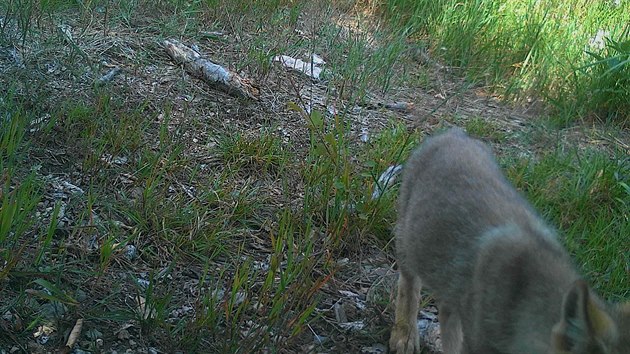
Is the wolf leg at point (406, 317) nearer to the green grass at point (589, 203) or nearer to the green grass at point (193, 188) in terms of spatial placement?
the green grass at point (193, 188)

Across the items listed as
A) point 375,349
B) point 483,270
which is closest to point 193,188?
point 375,349

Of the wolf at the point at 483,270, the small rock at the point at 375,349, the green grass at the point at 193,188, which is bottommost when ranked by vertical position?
the small rock at the point at 375,349

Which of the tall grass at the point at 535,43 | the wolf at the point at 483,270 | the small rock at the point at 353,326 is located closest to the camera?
the wolf at the point at 483,270

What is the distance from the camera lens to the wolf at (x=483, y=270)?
2.62 meters

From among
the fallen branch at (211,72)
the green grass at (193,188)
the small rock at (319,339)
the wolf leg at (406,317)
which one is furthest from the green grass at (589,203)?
the fallen branch at (211,72)

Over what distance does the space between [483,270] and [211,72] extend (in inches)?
127

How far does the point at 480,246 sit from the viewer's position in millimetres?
3377

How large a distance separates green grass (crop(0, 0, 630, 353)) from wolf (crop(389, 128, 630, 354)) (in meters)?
0.42

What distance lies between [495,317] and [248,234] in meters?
1.70

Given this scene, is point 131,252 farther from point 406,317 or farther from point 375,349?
point 406,317

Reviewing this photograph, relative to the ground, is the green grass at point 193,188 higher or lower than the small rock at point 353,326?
higher

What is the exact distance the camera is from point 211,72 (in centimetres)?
590

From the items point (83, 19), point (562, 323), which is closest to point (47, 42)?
point (83, 19)

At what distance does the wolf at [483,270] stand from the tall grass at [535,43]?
2651mm
